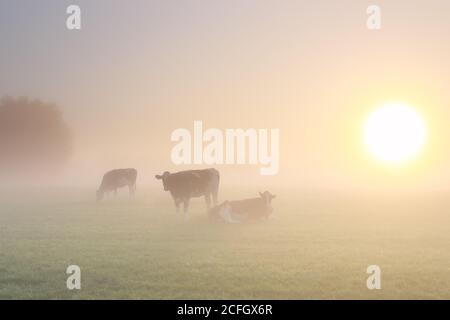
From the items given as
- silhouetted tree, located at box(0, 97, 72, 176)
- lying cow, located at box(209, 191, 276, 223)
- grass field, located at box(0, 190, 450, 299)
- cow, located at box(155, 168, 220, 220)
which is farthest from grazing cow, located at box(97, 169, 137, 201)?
silhouetted tree, located at box(0, 97, 72, 176)

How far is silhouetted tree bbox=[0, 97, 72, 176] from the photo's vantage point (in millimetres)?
77625

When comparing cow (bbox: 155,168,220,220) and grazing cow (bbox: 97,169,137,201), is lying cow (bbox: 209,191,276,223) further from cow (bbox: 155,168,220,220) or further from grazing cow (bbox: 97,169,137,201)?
grazing cow (bbox: 97,169,137,201)

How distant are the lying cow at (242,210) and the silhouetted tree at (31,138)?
57.7m

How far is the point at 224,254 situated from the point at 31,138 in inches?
2764

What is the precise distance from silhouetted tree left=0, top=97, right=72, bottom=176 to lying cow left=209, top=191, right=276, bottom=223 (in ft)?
189

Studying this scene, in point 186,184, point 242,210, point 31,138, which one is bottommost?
point 242,210

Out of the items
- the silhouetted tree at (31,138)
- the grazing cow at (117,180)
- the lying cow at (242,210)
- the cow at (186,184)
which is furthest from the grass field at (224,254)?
the silhouetted tree at (31,138)

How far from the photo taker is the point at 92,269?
48.3ft

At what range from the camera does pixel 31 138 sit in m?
79.8

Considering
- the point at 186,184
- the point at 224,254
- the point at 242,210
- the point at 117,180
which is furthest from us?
the point at 117,180

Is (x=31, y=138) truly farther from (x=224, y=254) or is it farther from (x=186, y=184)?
(x=224, y=254)

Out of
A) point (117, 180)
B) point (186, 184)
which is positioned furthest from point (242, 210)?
point (117, 180)
